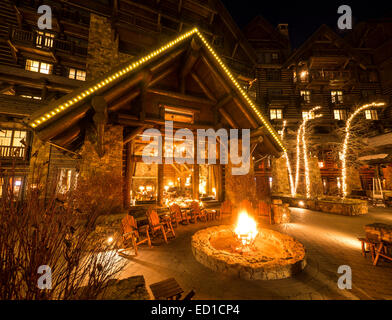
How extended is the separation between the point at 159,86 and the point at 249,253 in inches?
313

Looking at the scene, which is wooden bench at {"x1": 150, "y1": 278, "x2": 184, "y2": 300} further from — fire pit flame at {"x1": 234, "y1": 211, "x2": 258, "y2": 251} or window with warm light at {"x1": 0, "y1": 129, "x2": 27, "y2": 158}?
window with warm light at {"x1": 0, "y1": 129, "x2": 27, "y2": 158}

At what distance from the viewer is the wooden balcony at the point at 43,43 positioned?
44.5ft

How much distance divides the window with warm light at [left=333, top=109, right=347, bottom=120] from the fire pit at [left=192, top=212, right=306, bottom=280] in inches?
1007

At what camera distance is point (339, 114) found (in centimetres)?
2306

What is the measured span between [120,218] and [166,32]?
12504 millimetres

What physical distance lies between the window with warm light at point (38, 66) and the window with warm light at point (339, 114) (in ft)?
113

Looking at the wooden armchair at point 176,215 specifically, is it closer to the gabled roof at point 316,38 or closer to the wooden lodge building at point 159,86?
the wooden lodge building at point 159,86

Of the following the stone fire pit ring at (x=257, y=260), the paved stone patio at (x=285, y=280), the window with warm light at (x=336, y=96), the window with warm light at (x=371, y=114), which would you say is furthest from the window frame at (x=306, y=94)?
the stone fire pit ring at (x=257, y=260)

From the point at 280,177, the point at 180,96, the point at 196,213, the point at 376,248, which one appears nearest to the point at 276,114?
the point at 280,177

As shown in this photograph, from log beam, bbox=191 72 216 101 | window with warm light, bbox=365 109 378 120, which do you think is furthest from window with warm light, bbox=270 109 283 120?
log beam, bbox=191 72 216 101

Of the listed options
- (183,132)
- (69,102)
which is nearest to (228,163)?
(183,132)

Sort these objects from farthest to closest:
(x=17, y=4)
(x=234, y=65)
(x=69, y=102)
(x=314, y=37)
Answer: (x=314, y=37) < (x=234, y=65) < (x=17, y=4) < (x=69, y=102)

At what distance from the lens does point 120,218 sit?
5359 millimetres

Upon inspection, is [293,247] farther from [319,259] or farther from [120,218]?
[120,218]
